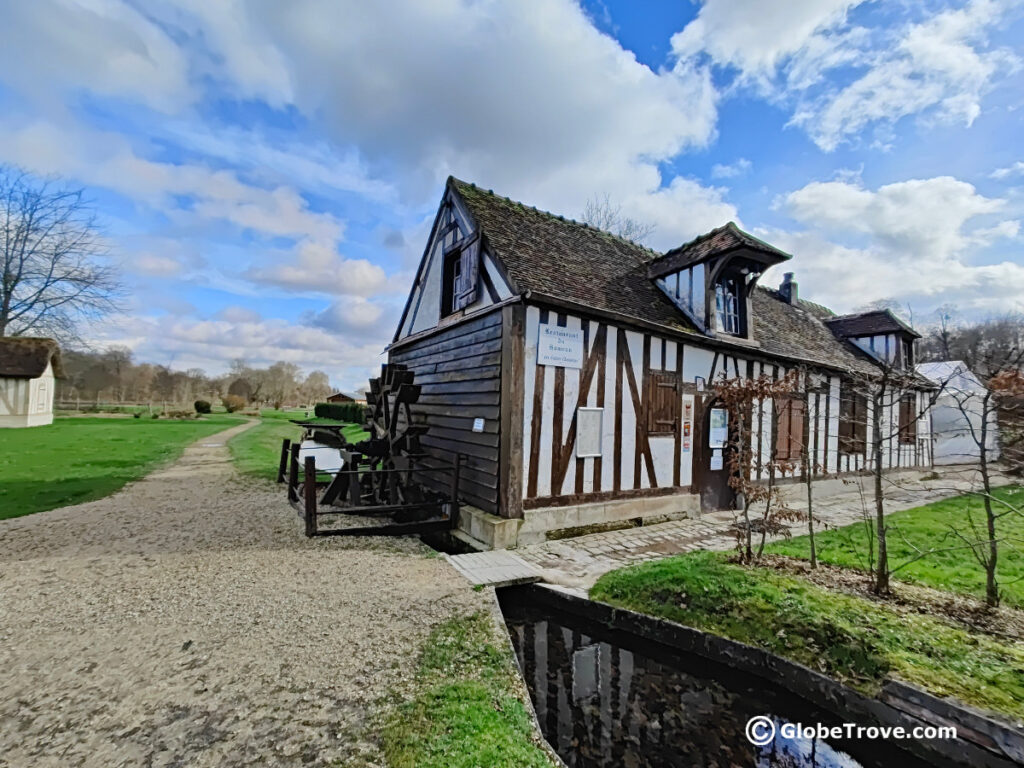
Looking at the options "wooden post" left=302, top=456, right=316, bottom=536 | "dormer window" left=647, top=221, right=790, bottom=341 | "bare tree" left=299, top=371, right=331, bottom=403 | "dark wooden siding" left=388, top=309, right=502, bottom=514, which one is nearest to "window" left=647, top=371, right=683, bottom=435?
"dormer window" left=647, top=221, right=790, bottom=341

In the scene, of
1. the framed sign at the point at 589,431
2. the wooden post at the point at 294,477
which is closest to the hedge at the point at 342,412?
the wooden post at the point at 294,477

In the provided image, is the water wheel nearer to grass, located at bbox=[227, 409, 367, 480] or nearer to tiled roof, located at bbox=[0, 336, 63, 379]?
grass, located at bbox=[227, 409, 367, 480]

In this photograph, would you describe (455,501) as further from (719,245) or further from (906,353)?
(906,353)

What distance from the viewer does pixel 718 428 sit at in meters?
8.20

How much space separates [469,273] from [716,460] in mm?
5510

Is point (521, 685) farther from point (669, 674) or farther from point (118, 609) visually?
point (118, 609)

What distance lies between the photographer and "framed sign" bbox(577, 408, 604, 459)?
6535mm

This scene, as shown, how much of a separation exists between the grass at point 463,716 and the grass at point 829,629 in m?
1.57

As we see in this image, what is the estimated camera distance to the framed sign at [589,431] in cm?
654

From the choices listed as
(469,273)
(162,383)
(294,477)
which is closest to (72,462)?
(294,477)

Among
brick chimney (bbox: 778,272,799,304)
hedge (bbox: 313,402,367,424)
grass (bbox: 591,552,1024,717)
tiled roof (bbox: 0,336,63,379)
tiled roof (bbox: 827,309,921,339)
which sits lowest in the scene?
grass (bbox: 591,552,1024,717)

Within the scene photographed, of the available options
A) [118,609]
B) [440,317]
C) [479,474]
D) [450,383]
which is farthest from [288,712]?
[440,317]

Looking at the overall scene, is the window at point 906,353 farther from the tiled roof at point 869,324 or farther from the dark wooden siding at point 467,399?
the dark wooden siding at point 467,399

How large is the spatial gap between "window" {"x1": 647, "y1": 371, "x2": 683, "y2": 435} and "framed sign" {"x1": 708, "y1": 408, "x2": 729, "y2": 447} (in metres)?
0.88
